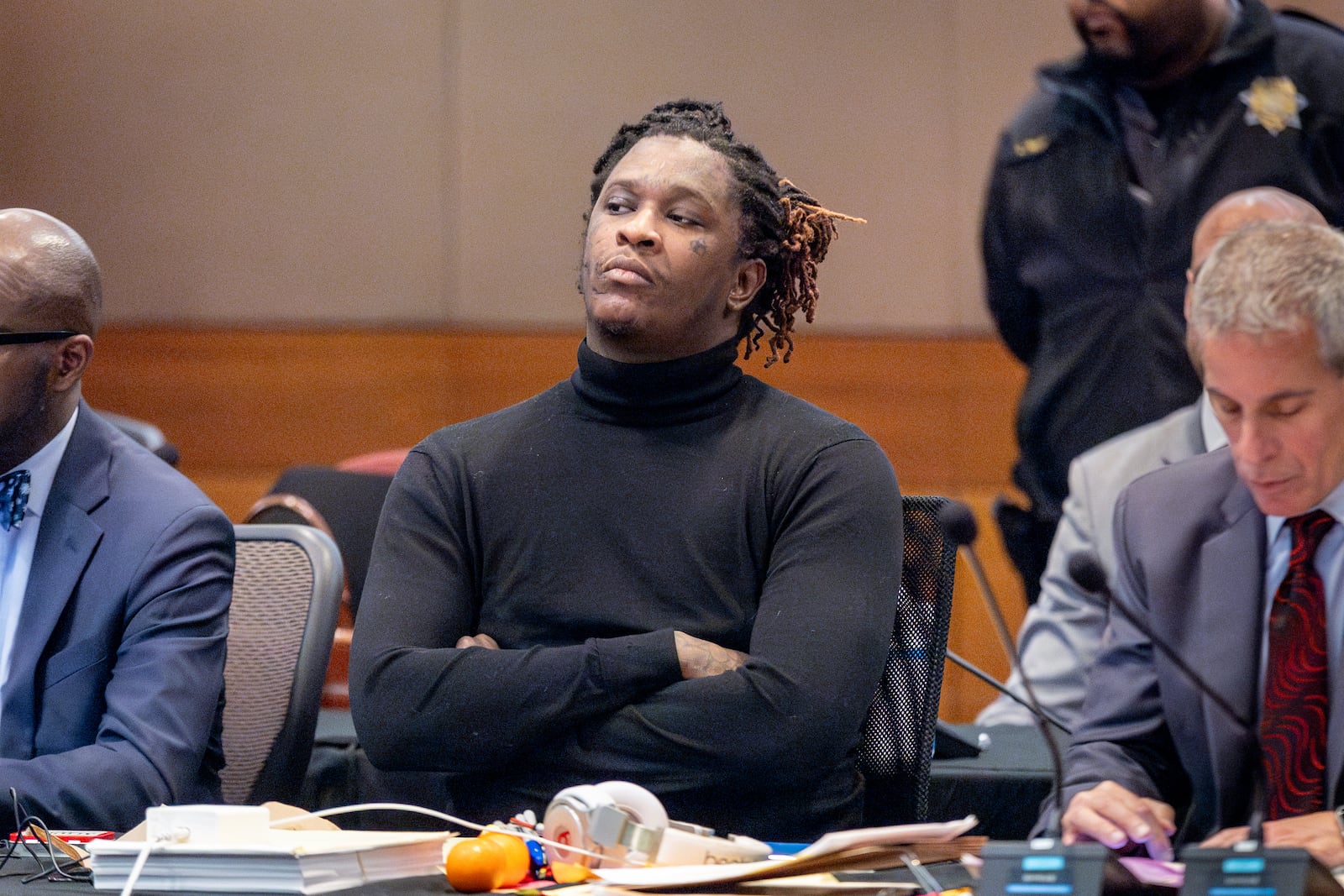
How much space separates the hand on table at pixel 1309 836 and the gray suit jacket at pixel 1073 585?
1442mm

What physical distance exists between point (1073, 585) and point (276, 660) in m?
1.52

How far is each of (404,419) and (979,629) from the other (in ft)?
6.90

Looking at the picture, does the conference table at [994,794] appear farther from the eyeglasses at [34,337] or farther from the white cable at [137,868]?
the eyeglasses at [34,337]

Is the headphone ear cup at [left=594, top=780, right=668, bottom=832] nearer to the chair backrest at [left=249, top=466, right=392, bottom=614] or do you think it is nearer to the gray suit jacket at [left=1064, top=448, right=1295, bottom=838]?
the gray suit jacket at [left=1064, top=448, right=1295, bottom=838]

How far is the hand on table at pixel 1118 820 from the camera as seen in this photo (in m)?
1.57

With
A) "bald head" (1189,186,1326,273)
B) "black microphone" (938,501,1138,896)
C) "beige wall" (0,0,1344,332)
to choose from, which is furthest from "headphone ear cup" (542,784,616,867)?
"beige wall" (0,0,1344,332)

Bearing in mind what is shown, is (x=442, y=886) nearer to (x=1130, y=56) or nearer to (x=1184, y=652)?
(x=1184, y=652)

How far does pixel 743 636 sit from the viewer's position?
205 centimetres

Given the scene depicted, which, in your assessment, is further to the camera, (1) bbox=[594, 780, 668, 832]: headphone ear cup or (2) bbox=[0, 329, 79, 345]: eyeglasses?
(2) bbox=[0, 329, 79, 345]: eyeglasses

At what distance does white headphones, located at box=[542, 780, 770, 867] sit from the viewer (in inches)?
58.1

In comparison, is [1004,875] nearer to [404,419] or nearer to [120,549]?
[120,549]

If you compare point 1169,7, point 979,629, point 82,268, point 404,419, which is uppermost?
point 1169,7

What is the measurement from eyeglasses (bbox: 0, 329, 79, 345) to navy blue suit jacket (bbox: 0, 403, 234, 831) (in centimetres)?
16

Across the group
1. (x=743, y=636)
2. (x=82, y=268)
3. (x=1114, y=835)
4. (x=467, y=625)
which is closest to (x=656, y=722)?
(x=743, y=636)
